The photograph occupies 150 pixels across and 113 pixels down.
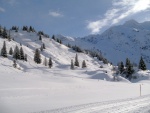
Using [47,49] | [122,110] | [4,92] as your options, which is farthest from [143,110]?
[47,49]

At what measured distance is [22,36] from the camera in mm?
190750

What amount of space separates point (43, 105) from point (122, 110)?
628cm

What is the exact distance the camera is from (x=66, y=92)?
2723 centimetres

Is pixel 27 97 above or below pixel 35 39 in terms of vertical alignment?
below

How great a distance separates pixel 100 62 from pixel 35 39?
2068 inches

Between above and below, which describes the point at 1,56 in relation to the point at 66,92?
above

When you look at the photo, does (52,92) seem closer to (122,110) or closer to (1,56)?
(122,110)

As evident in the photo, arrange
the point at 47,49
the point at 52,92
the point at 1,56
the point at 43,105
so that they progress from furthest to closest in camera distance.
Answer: the point at 47,49 < the point at 1,56 < the point at 52,92 < the point at 43,105

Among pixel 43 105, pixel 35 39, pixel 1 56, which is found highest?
pixel 35 39

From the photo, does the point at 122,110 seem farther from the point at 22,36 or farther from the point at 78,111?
the point at 22,36

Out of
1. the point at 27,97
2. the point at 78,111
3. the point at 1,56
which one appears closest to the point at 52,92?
the point at 27,97

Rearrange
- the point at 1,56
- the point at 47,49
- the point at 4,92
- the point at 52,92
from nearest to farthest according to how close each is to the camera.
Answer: the point at 4,92, the point at 52,92, the point at 1,56, the point at 47,49

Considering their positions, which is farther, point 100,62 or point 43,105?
point 100,62

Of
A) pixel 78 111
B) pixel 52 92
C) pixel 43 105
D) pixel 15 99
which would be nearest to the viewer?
pixel 78 111
